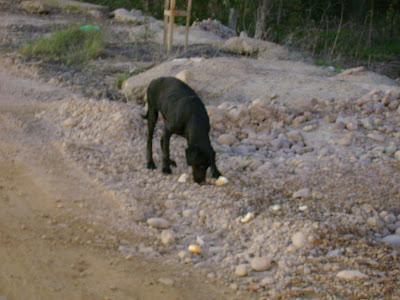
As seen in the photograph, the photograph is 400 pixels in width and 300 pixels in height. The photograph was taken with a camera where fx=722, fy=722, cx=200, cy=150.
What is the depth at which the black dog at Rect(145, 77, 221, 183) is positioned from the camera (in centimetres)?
719

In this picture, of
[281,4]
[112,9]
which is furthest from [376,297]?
[112,9]

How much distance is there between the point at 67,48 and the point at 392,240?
8599mm

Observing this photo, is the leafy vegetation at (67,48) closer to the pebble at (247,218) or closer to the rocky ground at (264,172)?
the rocky ground at (264,172)

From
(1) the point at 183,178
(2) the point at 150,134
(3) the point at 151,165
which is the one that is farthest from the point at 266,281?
(2) the point at 150,134

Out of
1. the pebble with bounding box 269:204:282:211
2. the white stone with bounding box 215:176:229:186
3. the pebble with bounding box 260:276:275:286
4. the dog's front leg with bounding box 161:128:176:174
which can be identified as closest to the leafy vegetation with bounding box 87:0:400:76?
the dog's front leg with bounding box 161:128:176:174

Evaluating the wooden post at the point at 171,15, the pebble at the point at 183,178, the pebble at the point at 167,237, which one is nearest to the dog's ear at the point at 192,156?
the pebble at the point at 183,178

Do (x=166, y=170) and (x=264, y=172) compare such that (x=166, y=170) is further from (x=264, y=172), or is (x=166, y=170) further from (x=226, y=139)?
(x=226, y=139)

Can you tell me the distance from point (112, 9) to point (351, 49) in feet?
27.0

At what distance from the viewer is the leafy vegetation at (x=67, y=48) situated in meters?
12.8

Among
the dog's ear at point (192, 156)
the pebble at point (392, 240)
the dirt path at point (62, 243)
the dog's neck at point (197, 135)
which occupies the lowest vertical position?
the dirt path at point (62, 243)

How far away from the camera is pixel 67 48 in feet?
43.6

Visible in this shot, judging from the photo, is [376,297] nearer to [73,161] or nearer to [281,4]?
[73,161]

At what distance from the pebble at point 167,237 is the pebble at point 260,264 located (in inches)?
29.6

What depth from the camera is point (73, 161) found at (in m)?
7.73
